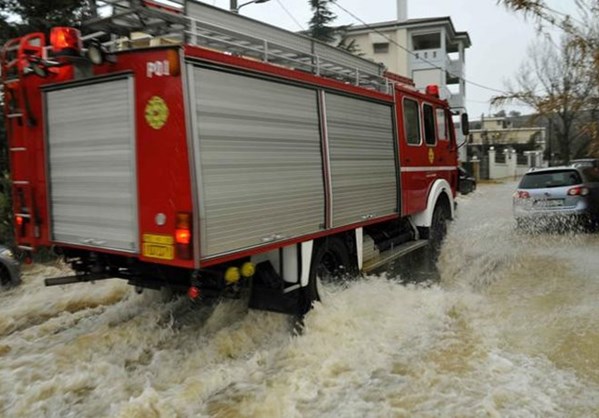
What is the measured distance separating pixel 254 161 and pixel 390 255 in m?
3.41

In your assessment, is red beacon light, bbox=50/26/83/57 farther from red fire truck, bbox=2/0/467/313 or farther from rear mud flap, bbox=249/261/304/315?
rear mud flap, bbox=249/261/304/315

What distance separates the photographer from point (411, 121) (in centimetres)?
820

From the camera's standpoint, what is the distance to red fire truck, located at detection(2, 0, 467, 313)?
14.2 feet

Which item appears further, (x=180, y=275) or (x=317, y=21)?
(x=317, y=21)

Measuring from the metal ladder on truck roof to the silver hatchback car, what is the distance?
7.06 metres

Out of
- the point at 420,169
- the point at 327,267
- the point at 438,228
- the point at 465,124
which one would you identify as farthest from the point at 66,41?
the point at 465,124

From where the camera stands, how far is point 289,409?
4.18 metres

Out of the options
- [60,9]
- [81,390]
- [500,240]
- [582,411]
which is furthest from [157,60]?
[500,240]

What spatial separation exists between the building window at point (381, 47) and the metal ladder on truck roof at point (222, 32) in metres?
34.1

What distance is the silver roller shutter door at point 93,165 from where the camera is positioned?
15.3ft

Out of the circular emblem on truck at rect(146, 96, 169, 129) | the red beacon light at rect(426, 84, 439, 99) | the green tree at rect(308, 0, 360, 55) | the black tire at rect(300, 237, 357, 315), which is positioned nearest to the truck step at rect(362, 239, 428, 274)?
the black tire at rect(300, 237, 357, 315)

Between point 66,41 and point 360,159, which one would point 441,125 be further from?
point 66,41

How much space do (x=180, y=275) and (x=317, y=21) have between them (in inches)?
996

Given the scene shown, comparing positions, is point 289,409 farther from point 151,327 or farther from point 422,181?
point 422,181
